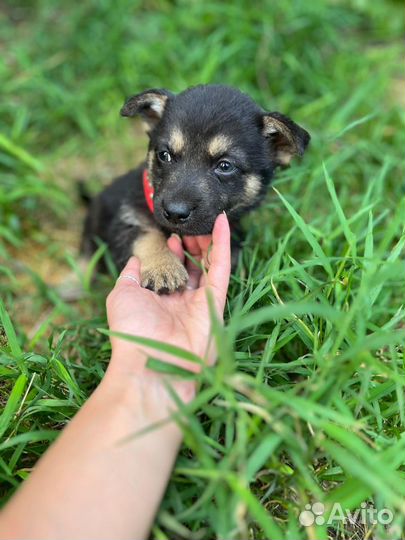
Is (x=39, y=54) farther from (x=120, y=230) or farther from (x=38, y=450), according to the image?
(x=38, y=450)

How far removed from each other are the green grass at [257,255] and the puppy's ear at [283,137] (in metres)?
0.21

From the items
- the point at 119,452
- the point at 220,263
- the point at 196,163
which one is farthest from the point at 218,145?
the point at 119,452

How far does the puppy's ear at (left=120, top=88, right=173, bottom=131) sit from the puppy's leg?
799mm

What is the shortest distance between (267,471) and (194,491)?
1.09 feet

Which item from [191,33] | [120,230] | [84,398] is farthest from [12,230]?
[191,33]

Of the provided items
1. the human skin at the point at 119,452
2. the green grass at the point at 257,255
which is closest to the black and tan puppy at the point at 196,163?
the green grass at the point at 257,255

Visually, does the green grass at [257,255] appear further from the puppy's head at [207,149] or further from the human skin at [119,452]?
the puppy's head at [207,149]

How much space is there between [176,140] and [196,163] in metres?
0.19

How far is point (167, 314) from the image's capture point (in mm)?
2660

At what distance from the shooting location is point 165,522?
2.12m

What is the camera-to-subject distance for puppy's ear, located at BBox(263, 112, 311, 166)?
3064 millimetres

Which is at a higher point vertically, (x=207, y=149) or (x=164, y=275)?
(x=207, y=149)

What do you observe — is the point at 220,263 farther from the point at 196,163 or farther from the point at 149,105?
the point at 149,105

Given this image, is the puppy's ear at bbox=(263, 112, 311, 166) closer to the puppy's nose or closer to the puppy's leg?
the puppy's nose
